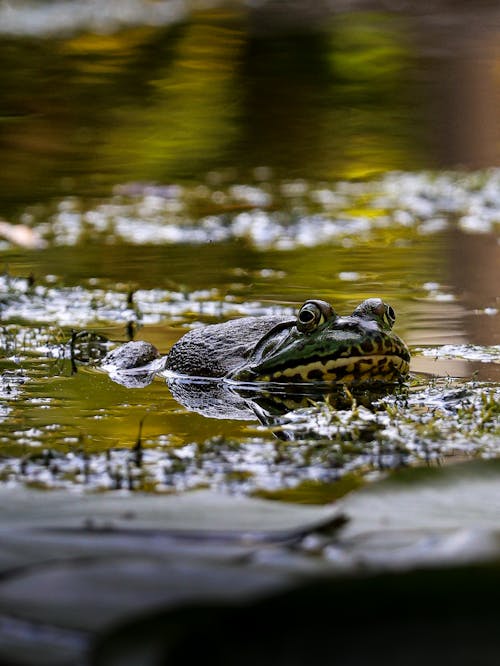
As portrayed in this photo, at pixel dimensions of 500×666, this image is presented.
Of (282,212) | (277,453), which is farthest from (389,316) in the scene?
(282,212)

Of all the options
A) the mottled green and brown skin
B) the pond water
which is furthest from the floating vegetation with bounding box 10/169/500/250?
the mottled green and brown skin

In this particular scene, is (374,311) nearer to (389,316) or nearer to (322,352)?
(389,316)

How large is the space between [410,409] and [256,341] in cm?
104

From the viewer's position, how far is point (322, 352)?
4.03 m

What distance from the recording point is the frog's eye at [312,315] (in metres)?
4.05

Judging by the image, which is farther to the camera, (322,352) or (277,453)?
(322,352)

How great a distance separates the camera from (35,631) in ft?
4.63

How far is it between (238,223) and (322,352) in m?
4.39

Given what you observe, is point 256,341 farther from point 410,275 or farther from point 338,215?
point 338,215

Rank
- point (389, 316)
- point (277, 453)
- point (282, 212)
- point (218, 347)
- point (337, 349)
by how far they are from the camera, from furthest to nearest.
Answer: point (282, 212) → point (218, 347) → point (389, 316) → point (337, 349) → point (277, 453)

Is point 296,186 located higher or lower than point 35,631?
higher

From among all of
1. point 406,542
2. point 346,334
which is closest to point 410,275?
point 346,334

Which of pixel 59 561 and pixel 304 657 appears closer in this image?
pixel 304 657

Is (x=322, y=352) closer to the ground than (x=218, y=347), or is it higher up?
closer to the ground
